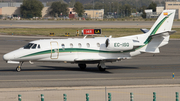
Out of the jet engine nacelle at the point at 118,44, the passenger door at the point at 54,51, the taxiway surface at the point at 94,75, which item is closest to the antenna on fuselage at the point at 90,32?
the taxiway surface at the point at 94,75

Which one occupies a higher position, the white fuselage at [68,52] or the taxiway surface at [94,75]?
the white fuselage at [68,52]

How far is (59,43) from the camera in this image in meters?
26.5

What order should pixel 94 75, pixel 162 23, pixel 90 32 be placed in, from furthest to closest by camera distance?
pixel 90 32, pixel 162 23, pixel 94 75

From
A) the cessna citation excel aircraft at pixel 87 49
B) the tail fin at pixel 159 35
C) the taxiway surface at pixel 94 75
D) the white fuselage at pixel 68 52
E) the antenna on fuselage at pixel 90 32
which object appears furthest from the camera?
the antenna on fuselage at pixel 90 32

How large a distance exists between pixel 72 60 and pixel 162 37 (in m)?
9.15

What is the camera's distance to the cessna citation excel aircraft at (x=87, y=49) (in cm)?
2586

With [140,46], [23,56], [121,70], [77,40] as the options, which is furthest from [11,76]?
[140,46]

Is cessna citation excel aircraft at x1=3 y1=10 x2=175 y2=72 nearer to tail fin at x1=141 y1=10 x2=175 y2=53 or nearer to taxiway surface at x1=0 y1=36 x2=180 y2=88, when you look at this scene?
tail fin at x1=141 y1=10 x2=175 y2=53

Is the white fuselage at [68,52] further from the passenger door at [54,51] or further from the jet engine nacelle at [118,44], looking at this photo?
the jet engine nacelle at [118,44]

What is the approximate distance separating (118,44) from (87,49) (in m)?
2.94

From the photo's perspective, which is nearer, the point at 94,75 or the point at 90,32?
the point at 94,75

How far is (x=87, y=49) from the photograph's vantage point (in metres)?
26.8

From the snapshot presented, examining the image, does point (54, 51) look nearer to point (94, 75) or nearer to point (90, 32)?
point (94, 75)

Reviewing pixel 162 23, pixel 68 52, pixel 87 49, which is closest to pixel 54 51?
pixel 68 52
